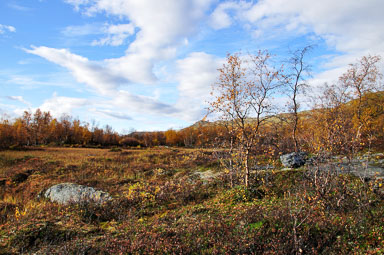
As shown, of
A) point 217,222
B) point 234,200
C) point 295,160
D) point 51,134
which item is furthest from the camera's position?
point 51,134

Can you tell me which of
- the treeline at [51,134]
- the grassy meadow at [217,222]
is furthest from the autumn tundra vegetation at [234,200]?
the treeline at [51,134]

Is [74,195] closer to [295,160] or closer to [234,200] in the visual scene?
[234,200]

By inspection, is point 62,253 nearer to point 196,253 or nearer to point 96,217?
point 196,253

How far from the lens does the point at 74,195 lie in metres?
12.5

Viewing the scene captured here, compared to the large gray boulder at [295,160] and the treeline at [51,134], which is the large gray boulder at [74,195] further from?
the treeline at [51,134]

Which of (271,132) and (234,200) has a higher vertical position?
(271,132)

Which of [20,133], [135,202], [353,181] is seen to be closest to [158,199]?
[135,202]

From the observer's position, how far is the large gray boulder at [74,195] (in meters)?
11.6

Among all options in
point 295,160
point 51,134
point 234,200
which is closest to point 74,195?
point 234,200

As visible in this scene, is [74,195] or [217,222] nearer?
[217,222]

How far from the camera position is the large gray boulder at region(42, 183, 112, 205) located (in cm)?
1157

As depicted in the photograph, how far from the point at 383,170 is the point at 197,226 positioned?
12621mm

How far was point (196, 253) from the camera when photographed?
5.41 m

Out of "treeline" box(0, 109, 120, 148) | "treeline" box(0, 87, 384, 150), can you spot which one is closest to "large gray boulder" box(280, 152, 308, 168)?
"treeline" box(0, 87, 384, 150)
